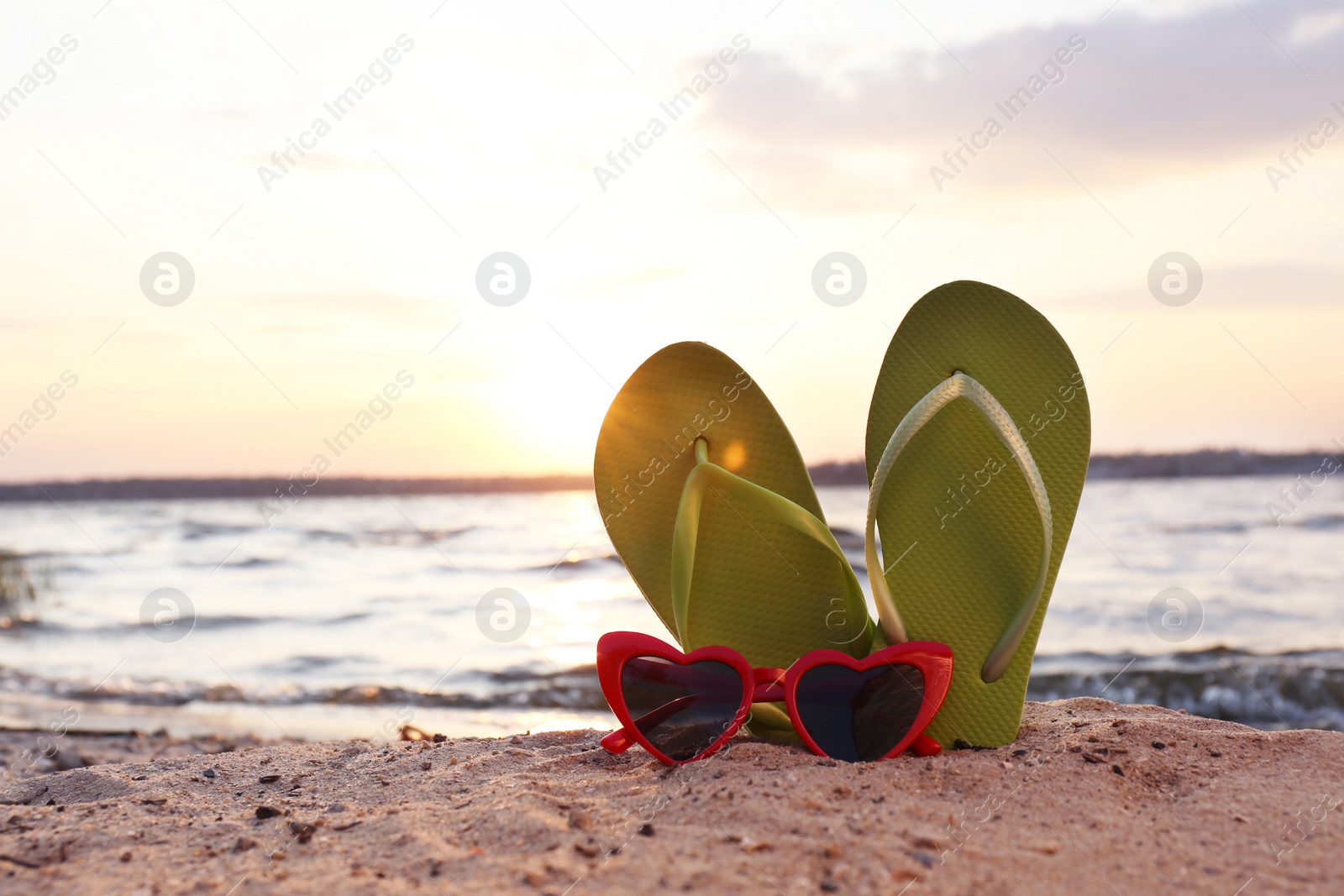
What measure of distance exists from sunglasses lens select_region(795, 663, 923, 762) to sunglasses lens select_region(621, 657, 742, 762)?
0.16 metres

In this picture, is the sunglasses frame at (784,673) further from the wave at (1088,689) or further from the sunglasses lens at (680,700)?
the wave at (1088,689)

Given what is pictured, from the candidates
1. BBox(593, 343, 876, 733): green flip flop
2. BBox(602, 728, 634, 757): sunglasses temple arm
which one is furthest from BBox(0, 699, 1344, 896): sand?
BBox(593, 343, 876, 733): green flip flop

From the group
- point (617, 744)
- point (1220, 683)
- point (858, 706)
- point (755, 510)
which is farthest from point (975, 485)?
point (1220, 683)

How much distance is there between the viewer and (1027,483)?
184 centimetres

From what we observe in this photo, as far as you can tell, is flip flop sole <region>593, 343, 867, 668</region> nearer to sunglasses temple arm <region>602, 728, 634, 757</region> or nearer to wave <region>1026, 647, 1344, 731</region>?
sunglasses temple arm <region>602, 728, 634, 757</region>

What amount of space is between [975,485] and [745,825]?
107 cm

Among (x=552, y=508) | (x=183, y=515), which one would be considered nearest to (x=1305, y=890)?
(x=552, y=508)

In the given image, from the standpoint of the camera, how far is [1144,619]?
537 centimetres

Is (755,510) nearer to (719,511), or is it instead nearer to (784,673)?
(719,511)

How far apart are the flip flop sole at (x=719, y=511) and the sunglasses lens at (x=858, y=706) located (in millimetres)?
217

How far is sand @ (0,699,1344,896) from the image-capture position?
118 centimetres

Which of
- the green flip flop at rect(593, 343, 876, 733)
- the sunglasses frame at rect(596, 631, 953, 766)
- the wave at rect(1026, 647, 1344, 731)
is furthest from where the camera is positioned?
the wave at rect(1026, 647, 1344, 731)

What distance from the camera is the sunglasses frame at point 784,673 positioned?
5.66 ft

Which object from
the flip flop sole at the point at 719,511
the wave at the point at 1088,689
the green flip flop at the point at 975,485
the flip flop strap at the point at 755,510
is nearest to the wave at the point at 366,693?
the wave at the point at 1088,689
